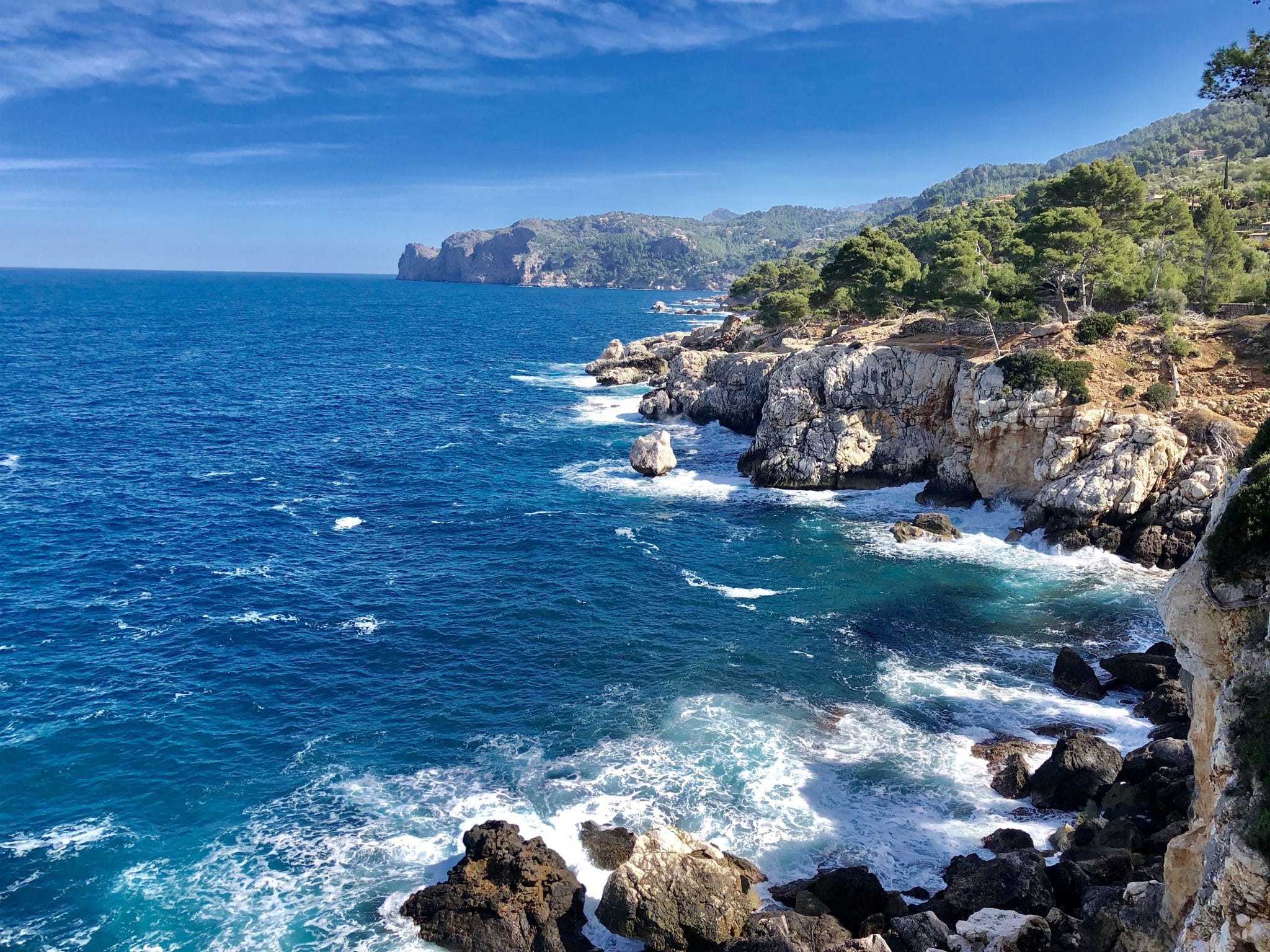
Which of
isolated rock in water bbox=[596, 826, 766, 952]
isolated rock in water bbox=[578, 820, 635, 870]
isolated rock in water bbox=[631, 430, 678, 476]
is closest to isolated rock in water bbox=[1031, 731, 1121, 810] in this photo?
isolated rock in water bbox=[596, 826, 766, 952]

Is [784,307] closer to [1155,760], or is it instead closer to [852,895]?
[1155,760]

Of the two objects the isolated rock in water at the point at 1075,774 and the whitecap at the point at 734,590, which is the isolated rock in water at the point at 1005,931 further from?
the whitecap at the point at 734,590

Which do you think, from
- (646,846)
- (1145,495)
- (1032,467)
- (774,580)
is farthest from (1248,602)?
(1032,467)

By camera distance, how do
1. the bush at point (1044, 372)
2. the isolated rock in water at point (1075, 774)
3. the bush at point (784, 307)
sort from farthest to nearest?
1. the bush at point (784, 307)
2. the bush at point (1044, 372)
3. the isolated rock in water at point (1075, 774)

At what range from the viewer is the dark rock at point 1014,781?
29781mm

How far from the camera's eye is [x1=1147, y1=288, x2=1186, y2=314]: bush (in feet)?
201

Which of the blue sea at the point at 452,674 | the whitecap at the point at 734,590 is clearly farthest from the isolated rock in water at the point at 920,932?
the whitecap at the point at 734,590

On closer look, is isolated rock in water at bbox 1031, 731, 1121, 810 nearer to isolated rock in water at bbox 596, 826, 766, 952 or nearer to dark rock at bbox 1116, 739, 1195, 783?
dark rock at bbox 1116, 739, 1195, 783

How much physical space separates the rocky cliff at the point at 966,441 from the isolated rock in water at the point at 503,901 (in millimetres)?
40255

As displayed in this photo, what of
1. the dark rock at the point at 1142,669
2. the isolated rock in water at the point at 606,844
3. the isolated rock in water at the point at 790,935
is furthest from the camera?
the dark rock at the point at 1142,669

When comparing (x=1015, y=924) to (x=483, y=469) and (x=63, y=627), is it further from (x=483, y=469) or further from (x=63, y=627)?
(x=483, y=469)

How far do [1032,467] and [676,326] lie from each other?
14849 centimetres

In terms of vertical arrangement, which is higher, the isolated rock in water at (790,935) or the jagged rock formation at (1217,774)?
the jagged rock formation at (1217,774)

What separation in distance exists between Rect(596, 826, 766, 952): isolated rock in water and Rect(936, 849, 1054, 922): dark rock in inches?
243
